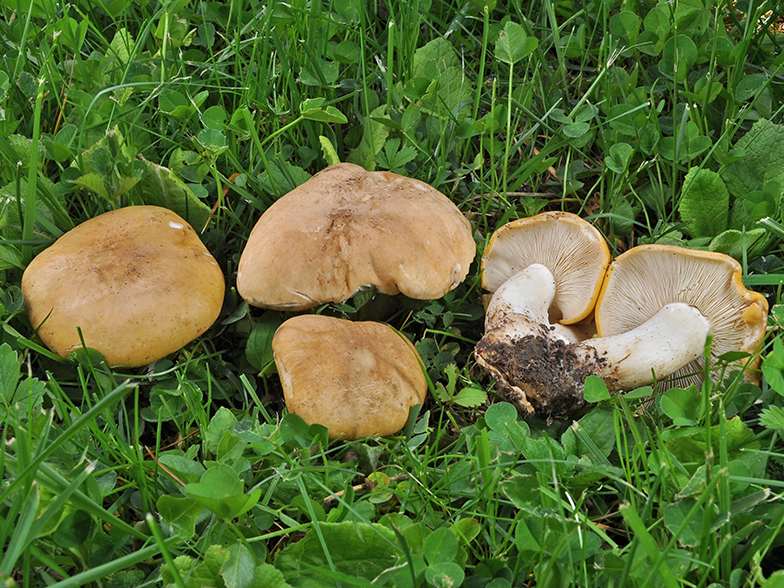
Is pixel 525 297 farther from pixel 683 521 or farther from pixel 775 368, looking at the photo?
pixel 683 521

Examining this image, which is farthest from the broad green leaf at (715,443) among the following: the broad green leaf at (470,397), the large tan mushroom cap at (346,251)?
the large tan mushroom cap at (346,251)

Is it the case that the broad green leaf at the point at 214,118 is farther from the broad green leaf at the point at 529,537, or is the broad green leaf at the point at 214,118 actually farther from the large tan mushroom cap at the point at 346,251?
the broad green leaf at the point at 529,537

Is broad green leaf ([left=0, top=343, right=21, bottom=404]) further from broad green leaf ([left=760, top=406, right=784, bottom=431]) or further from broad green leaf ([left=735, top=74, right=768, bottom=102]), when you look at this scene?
broad green leaf ([left=735, top=74, right=768, bottom=102])

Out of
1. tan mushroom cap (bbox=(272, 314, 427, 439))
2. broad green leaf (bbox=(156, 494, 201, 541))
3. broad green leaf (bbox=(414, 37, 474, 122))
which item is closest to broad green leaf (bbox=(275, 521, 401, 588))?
broad green leaf (bbox=(156, 494, 201, 541))

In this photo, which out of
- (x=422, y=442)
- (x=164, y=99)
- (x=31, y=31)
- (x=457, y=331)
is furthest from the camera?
(x=31, y=31)

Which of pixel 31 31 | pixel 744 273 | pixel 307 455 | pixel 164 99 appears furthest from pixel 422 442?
pixel 31 31

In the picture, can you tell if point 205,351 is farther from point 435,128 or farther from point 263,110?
point 435,128

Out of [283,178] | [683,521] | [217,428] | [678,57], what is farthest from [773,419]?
[283,178]
